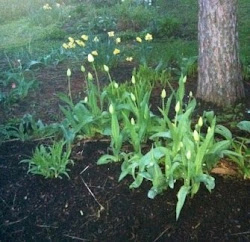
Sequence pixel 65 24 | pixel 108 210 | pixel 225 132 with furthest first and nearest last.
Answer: pixel 65 24 < pixel 225 132 < pixel 108 210

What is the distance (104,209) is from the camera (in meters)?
2.88

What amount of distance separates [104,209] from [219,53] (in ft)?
5.86

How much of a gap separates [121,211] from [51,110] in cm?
187

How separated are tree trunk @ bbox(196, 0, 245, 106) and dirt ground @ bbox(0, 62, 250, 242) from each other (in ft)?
3.91

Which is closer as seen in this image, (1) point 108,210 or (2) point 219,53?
(1) point 108,210

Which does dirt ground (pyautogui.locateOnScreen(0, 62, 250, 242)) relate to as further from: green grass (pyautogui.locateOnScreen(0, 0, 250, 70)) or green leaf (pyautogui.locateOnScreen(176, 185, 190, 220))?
green grass (pyautogui.locateOnScreen(0, 0, 250, 70))

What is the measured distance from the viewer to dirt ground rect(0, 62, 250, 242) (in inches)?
105

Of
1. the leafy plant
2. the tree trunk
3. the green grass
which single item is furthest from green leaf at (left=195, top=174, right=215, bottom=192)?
the green grass

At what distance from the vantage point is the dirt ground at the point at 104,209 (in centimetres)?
266

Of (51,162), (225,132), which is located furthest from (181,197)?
(51,162)

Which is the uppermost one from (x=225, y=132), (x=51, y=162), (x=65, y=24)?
(x=225, y=132)

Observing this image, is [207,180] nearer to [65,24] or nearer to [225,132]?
[225,132]

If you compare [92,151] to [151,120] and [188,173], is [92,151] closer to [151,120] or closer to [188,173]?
[151,120]

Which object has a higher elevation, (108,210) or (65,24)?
(108,210)
